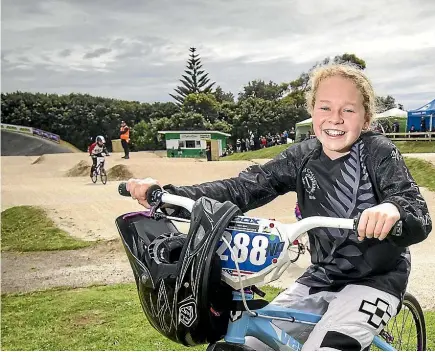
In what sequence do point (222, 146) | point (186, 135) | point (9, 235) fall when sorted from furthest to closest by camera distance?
point (222, 146) < point (186, 135) < point (9, 235)

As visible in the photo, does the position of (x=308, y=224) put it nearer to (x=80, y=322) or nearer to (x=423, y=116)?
(x=80, y=322)

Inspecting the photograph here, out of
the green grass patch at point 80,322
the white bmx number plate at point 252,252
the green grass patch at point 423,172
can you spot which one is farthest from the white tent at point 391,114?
the green grass patch at point 80,322

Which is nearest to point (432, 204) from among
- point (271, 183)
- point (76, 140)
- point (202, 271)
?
point (271, 183)

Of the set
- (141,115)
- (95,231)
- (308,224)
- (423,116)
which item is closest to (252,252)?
(308,224)

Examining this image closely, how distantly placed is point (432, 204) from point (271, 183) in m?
8.95

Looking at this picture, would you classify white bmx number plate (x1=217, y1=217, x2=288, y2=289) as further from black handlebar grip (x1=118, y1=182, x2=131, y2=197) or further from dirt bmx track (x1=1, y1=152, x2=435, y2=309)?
dirt bmx track (x1=1, y1=152, x2=435, y2=309)

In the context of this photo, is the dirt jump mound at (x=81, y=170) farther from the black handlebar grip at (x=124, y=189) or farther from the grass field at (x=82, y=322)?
the black handlebar grip at (x=124, y=189)

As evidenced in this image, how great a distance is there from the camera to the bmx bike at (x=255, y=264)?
1402 millimetres

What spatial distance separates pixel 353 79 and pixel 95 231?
7027 millimetres

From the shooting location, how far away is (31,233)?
27.0ft

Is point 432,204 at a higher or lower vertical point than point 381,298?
lower

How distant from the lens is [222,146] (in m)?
30.6

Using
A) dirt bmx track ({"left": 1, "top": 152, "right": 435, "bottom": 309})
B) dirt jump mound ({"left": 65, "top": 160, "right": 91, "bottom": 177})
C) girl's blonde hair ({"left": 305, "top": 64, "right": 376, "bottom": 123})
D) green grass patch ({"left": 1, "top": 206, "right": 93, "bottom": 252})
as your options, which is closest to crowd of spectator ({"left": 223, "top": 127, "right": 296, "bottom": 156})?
dirt jump mound ({"left": 65, "top": 160, "right": 91, "bottom": 177})

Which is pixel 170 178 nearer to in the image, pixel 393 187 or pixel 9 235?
pixel 9 235
